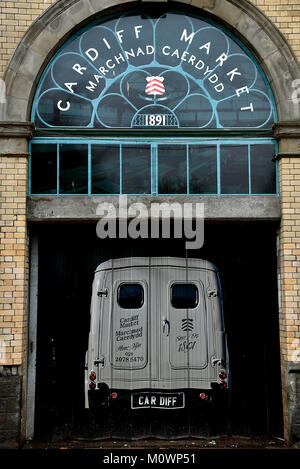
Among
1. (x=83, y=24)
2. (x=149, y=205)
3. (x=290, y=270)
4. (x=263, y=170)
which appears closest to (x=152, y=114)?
(x=149, y=205)

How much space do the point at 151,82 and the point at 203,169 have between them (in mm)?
1526

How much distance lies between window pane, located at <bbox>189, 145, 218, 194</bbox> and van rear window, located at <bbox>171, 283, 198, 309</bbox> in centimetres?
142

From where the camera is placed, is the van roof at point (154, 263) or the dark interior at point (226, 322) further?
the van roof at point (154, 263)

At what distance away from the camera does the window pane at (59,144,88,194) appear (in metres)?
7.52

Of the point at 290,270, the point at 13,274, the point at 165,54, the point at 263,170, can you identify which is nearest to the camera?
the point at 13,274

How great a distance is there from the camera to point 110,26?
7.81 m

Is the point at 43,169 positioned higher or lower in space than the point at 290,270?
higher

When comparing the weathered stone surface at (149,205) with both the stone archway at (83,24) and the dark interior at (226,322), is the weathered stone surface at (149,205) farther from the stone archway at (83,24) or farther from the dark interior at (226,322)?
the stone archway at (83,24)

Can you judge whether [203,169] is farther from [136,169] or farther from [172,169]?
[136,169]

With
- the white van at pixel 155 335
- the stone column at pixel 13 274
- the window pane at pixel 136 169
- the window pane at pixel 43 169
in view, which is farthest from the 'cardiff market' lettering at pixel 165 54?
the white van at pixel 155 335

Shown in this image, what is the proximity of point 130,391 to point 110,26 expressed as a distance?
215 inches

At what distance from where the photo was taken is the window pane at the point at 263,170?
7.59 meters

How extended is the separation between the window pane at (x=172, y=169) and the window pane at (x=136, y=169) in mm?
178

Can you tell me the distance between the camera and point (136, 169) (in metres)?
7.58
